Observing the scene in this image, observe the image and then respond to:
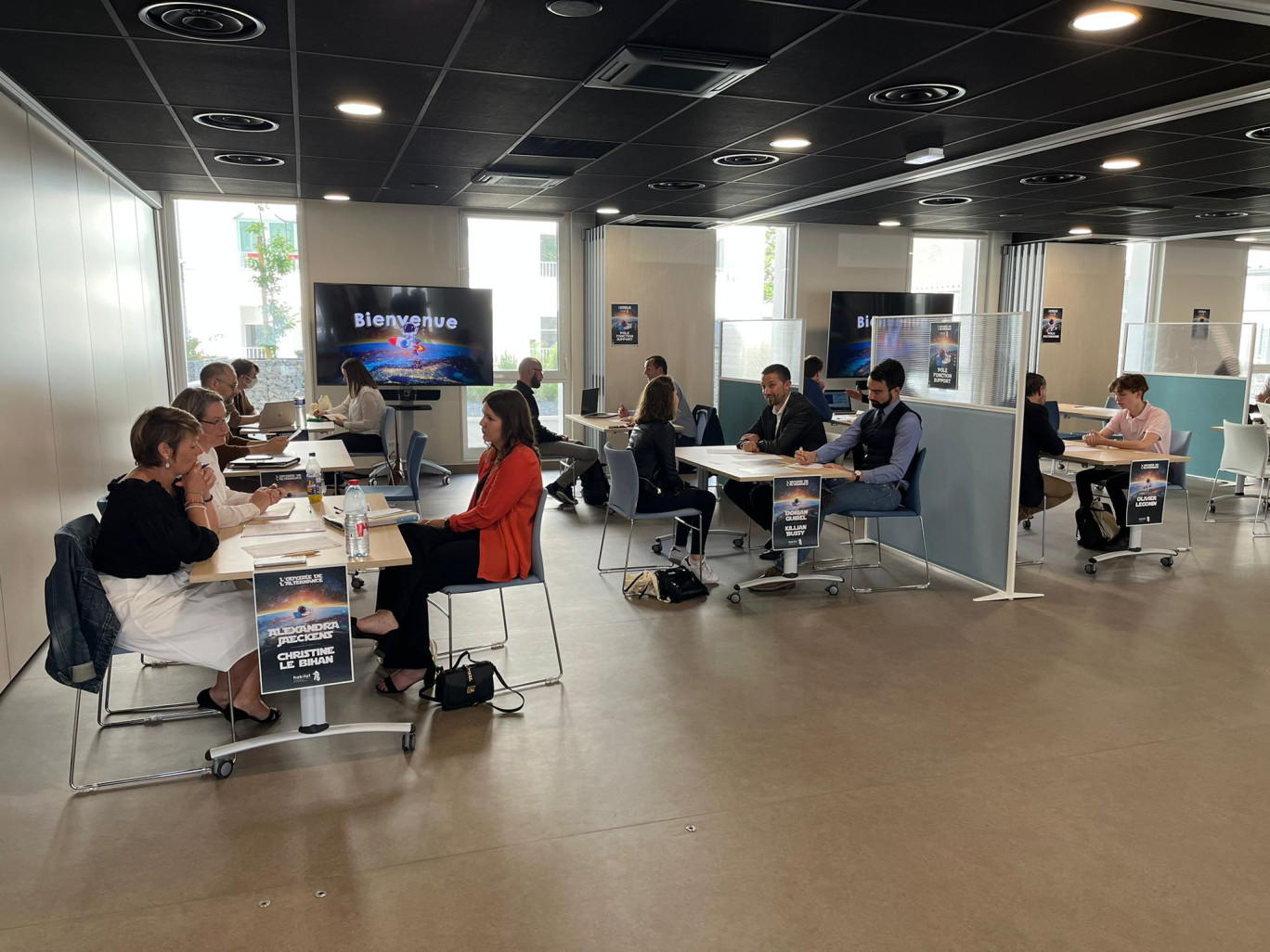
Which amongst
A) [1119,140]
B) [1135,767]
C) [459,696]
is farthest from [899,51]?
[459,696]

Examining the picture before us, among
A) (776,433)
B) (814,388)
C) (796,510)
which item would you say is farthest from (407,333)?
(796,510)

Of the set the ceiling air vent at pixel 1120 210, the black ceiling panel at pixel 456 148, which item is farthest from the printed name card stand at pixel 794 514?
the ceiling air vent at pixel 1120 210

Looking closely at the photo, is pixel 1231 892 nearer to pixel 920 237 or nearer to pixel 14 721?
pixel 14 721

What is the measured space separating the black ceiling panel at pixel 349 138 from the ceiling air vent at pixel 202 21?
1.66 m

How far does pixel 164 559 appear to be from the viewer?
10.4 ft

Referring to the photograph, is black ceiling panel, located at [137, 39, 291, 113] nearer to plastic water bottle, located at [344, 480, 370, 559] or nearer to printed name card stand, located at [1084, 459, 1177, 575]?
plastic water bottle, located at [344, 480, 370, 559]

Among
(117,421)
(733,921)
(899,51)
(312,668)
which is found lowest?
(733,921)

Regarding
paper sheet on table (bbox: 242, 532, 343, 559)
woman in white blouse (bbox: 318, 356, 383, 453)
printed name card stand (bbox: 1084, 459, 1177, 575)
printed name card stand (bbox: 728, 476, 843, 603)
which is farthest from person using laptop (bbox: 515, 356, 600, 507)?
paper sheet on table (bbox: 242, 532, 343, 559)

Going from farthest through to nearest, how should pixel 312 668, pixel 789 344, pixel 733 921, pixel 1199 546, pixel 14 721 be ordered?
1. pixel 789 344
2. pixel 1199 546
3. pixel 14 721
4. pixel 312 668
5. pixel 733 921

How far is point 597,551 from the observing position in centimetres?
671

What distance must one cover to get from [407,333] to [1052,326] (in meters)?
8.37

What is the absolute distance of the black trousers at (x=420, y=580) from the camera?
12.8ft

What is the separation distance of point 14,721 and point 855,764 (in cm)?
341

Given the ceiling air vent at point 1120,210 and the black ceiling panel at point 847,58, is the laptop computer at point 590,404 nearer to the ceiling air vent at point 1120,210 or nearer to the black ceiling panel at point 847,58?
the black ceiling panel at point 847,58
